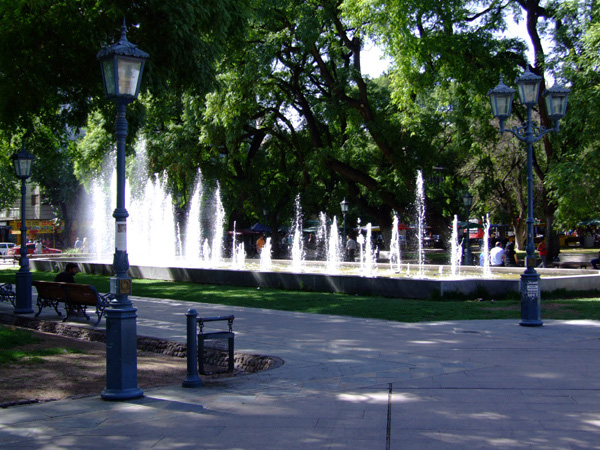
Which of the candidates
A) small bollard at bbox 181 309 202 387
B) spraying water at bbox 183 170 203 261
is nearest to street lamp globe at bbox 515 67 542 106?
small bollard at bbox 181 309 202 387

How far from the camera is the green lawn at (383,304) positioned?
41.3 feet

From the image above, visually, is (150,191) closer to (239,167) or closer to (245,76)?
(239,167)

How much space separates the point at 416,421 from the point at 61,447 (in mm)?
2977

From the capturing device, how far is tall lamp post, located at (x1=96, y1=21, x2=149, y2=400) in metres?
6.49

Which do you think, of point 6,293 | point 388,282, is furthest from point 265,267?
point 6,293

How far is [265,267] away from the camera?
25984 millimetres

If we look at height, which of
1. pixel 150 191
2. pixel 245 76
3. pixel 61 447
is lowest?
pixel 61 447

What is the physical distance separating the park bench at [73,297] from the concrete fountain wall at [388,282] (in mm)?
6553

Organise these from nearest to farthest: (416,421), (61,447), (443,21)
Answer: (61,447)
(416,421)
(443,21)

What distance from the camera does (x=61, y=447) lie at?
496 cm

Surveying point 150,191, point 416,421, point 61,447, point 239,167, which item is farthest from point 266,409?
point 239,167

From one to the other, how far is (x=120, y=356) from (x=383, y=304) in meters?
8.61

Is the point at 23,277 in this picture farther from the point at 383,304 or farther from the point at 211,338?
the point at 383,304

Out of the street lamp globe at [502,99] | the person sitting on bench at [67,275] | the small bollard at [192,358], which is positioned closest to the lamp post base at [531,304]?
the street lamp globe at [502,99]
